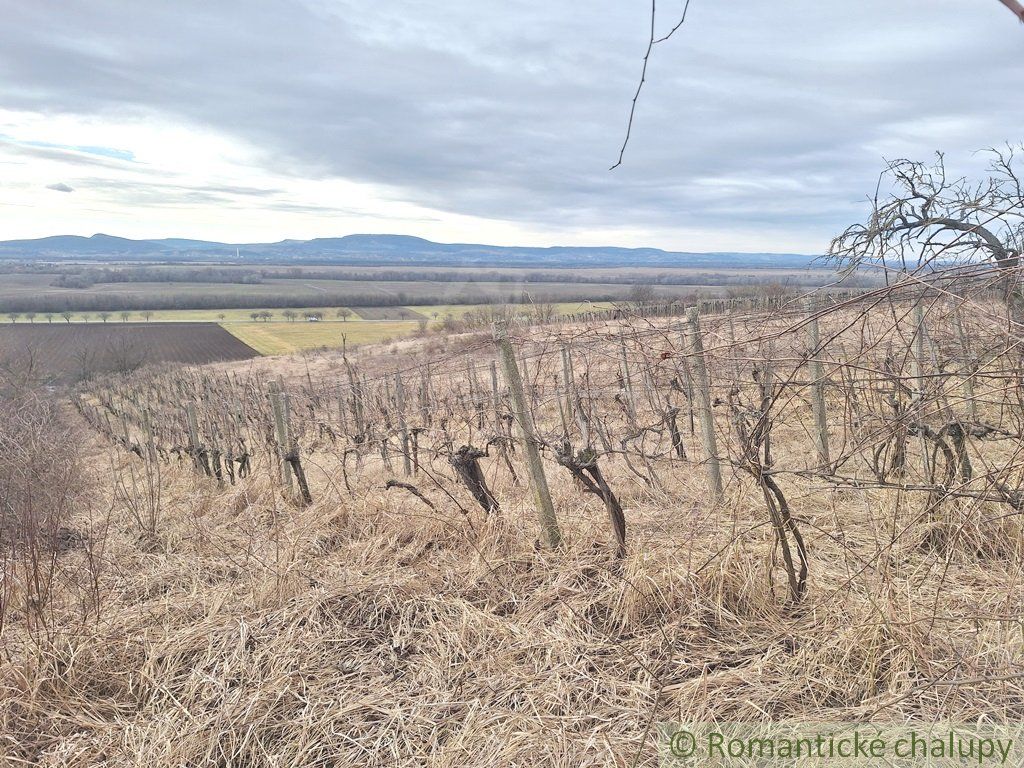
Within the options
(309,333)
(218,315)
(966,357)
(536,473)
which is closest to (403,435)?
(536,473)

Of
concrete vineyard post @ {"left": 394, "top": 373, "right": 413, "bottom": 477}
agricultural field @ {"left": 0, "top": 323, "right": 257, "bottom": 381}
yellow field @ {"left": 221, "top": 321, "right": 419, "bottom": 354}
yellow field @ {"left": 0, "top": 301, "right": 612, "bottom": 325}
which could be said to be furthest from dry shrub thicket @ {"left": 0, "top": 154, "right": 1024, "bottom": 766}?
yellow field @ {"left": 0, "top": 301, "right": 612, "bottom": 325}

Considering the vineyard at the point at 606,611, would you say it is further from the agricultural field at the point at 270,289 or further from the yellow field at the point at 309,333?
the agricultural field at the point at 270,289

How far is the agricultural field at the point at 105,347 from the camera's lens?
1176 inches

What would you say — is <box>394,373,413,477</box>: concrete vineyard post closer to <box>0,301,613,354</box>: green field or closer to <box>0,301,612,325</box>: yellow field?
<box>0,301,613,354</box>: green field

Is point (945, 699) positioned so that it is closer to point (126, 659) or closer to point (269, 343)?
point (126, 659)

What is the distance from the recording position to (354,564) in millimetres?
3738

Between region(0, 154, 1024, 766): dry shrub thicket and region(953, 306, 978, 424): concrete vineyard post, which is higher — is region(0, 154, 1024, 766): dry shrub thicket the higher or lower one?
the lower one

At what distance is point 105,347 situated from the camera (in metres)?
36.2

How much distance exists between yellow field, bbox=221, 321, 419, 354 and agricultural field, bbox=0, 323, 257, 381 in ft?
4.23

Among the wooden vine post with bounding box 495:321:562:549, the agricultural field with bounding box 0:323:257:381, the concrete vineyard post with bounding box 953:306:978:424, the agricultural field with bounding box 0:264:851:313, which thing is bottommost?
the agricultural field with bounding box 0:323:257:381

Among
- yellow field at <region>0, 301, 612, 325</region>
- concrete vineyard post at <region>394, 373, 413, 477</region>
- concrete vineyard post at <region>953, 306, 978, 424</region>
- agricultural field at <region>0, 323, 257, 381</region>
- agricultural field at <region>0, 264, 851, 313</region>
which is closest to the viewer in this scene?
concrete vineyard post at <region>953, 306, 978, 424</region>

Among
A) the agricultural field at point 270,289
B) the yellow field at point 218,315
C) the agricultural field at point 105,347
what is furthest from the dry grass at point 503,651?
the yellow field at point 218,315

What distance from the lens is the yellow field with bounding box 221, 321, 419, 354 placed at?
41938 millimetres

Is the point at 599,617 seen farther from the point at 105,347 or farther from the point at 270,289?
the point at 270,289
